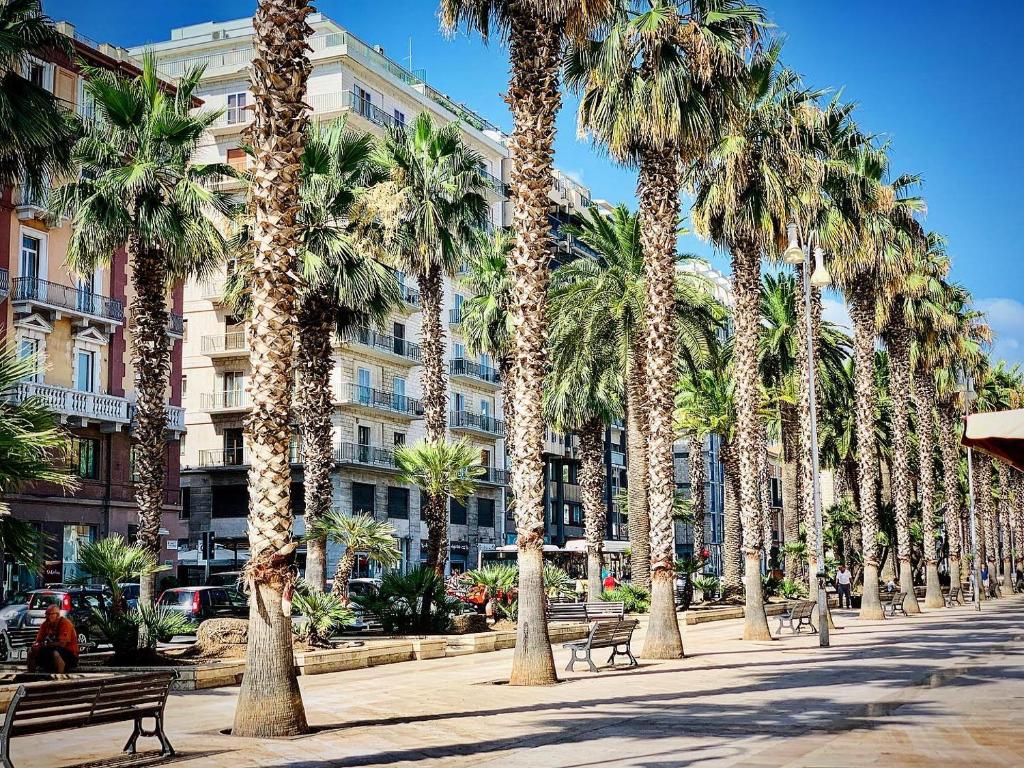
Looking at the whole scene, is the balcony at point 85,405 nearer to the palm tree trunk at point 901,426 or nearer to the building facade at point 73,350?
the building facade at point 73,350

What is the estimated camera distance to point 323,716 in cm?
1464

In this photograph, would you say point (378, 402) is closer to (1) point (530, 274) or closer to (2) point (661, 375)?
(2) point (661, 375)

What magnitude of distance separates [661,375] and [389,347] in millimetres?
40351

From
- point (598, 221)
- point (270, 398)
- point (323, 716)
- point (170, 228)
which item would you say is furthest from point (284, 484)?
point (598, 221)

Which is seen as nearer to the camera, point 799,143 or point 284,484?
point 284,484

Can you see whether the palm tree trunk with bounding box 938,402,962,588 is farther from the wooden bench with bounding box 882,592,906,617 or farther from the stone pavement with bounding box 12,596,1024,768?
the stone pavement with bounding box 12,596,1024,768

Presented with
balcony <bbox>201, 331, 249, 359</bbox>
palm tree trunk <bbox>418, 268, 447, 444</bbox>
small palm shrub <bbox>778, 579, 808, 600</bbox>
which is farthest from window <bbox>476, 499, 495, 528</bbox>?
palm tree trunk <bbox>418, 268, 447, 444</bbox>

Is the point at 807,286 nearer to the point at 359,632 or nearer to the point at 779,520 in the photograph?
the point at 359,632

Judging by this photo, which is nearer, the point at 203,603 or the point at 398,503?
the point at 203,603

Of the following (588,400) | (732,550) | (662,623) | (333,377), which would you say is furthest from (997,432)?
(333,377)

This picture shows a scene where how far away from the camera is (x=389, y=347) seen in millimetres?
62094

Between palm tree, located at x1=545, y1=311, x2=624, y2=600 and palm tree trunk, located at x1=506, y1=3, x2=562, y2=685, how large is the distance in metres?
18.6

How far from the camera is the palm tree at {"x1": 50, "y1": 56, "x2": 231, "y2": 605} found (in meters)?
26.1

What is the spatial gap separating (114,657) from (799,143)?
21.8 metres
